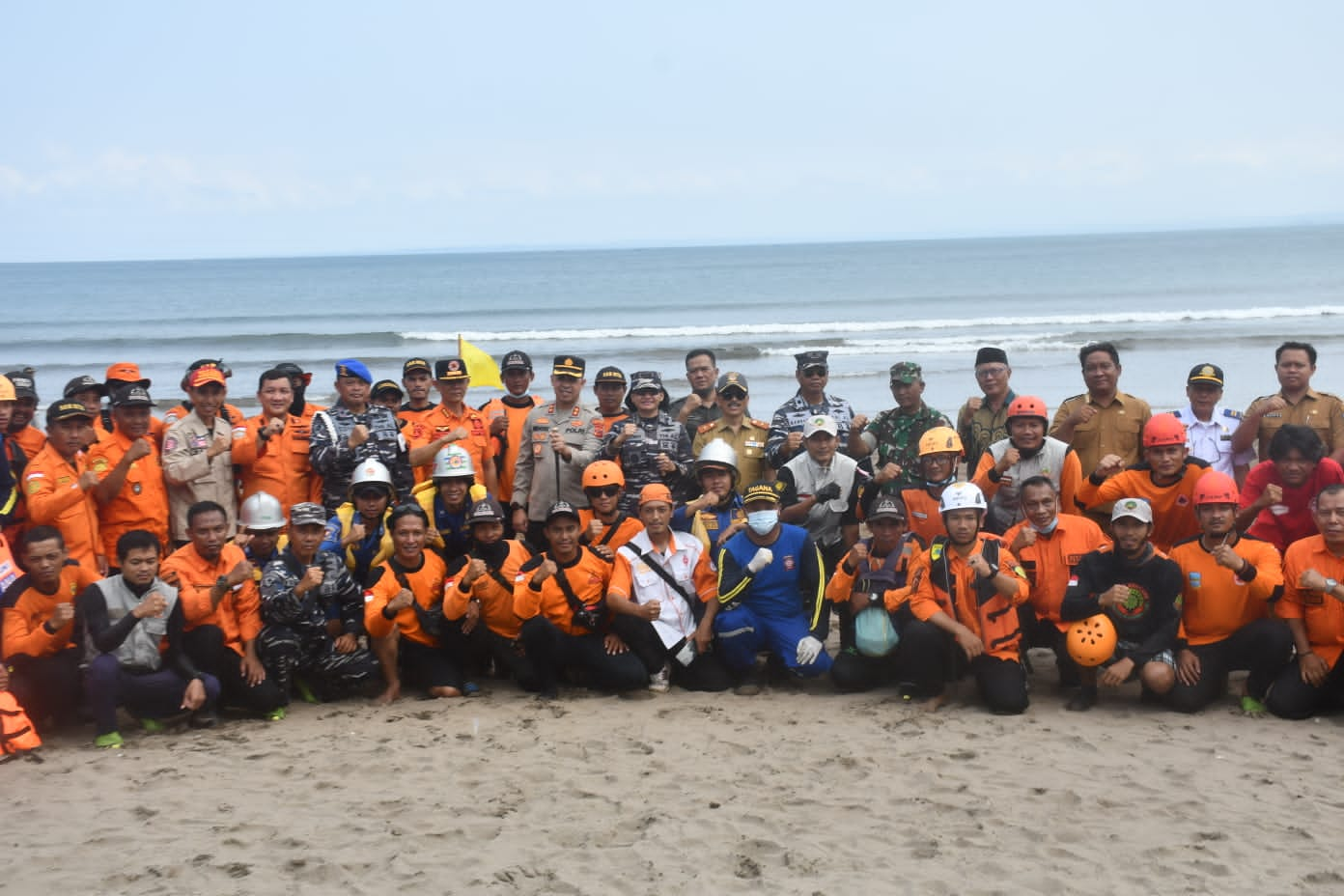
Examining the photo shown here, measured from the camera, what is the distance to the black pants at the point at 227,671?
6.98 m

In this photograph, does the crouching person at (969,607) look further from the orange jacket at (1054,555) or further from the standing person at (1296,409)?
the standing person at (1296,409)

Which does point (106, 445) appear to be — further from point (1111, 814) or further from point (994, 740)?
point (1111, 814)

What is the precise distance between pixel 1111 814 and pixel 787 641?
248cm

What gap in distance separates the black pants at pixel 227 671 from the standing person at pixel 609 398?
110 inches

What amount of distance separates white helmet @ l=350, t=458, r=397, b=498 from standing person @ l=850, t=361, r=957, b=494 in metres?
3.18

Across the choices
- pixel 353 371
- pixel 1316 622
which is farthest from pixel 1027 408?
pixel 353 371

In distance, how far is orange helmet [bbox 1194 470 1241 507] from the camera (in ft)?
22.0

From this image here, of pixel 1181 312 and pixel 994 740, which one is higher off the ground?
pixel 1181 312

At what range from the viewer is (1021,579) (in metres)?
6.88

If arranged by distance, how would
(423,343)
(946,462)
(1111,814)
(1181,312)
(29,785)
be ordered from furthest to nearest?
(1181,312)
(423,343)
(946,462)
(29,785)
(1111,814)

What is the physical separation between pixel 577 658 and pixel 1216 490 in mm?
3856

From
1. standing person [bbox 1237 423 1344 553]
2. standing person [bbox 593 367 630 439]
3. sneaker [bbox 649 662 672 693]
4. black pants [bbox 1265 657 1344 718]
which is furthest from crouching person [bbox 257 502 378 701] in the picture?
standing person [bbox 1237 423 1344 553]

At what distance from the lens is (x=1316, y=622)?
6746 millimetres

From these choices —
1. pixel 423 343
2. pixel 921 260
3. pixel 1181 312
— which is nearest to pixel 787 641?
pixel 423 343
